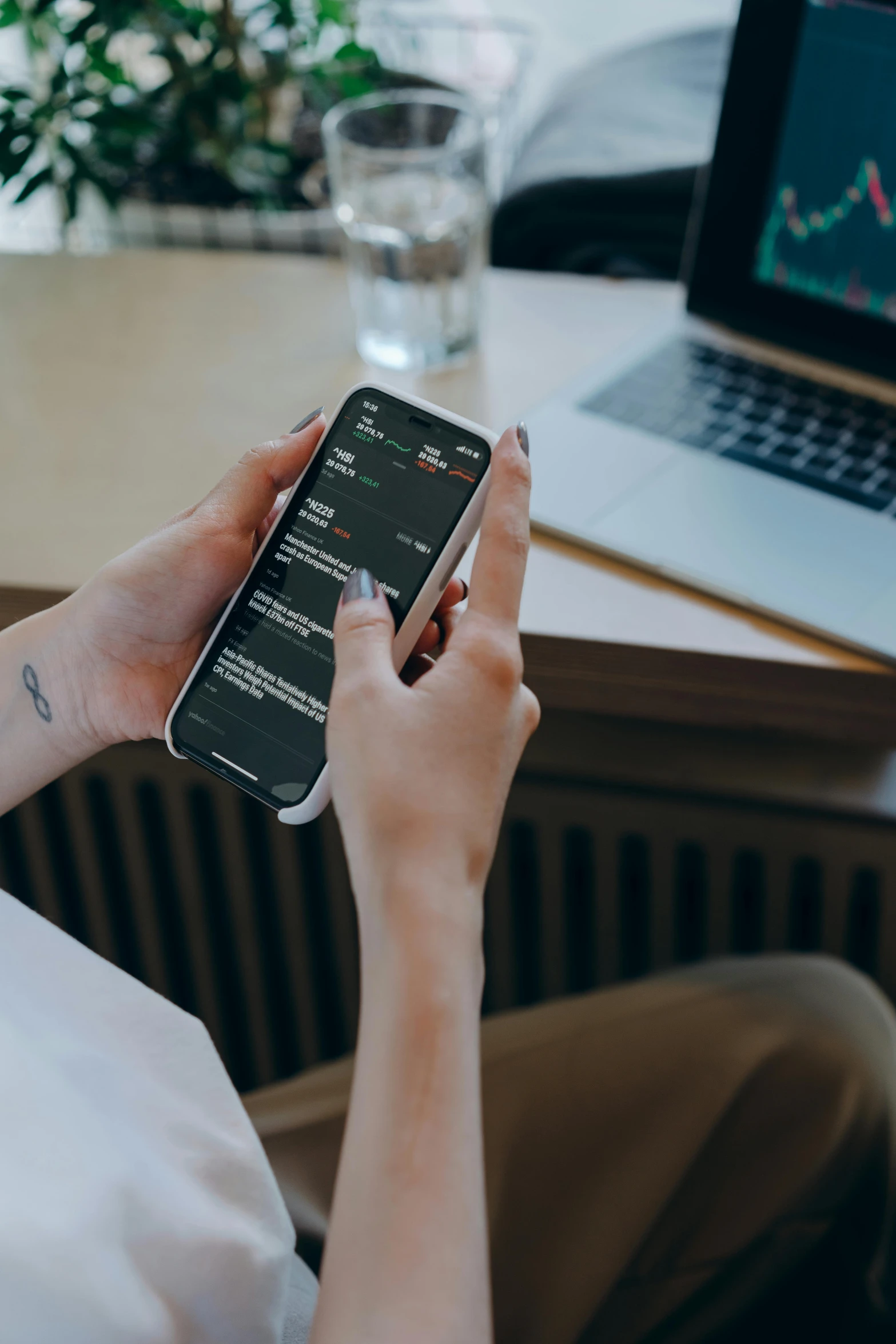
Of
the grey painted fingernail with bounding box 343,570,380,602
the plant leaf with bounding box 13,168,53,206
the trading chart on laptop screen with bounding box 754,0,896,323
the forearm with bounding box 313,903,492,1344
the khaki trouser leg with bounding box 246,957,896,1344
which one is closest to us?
the forearm with bounding box 313,903,492,1344

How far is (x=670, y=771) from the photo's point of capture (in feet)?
2.77

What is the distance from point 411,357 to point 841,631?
374mm

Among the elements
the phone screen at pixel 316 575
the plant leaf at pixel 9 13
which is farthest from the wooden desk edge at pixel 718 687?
the plant leaf at pixel 9 13

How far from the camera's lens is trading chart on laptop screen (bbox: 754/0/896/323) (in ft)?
2.40

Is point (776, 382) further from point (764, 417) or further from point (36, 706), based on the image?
point (36, 706)

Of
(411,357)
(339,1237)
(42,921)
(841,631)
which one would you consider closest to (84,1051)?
(42,921)

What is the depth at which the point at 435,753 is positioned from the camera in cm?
40

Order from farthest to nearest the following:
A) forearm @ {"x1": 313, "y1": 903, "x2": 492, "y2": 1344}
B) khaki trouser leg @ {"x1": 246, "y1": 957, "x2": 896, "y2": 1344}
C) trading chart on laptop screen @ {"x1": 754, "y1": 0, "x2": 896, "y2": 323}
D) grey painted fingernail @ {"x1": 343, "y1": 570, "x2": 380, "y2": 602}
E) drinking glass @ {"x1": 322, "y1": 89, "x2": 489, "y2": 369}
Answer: drinking glass @ {"x1": 322, "y1": 89, "x2": 489, "y2": 369} < trading chart on laptop screen @ {"x1": 754, "y1": 0, "x2": 896, "y2": 323} < khaki trouser leg @ {"x1": 246, "y1": 957, "x2": 896, "y2": 1344} < grey painted fingernail @ {"x1": 343, "y1": 570, "x2": 380, "y2": 602} < forearm @ {"x1": 313, "y1": 903, "x2": 492, "y2": 1344}

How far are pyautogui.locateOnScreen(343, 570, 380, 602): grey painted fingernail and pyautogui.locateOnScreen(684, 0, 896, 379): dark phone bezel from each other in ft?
1.54

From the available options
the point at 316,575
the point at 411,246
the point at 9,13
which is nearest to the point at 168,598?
the point at 316,575

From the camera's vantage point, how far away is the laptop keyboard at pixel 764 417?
724mm

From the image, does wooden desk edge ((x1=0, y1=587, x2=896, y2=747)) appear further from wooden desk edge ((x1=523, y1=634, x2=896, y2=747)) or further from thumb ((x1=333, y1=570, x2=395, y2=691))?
thumb ((x1=333, y1=570, x2=395, y2=691))

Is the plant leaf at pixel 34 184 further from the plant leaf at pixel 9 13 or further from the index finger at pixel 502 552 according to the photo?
the index finger at pixel 502 552

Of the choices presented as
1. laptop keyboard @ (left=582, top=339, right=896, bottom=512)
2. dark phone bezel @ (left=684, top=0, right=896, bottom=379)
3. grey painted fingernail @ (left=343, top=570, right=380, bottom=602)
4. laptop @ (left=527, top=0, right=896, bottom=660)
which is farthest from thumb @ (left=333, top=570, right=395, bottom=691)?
dark phone bezel @ (left=684, top=0, right=896, bottom=379)
